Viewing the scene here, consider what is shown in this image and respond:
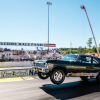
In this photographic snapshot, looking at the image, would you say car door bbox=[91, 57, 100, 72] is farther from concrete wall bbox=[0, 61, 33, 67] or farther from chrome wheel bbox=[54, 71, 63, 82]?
concrete wall bbox=[0, 61, 33, 67]

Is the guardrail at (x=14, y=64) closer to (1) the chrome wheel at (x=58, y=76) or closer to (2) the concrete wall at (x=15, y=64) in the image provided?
(2) the concrete wall at (x=15, y=64)

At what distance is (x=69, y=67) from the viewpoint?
9.60m

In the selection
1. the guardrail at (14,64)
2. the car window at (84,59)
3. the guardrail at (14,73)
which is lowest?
the guardrail at (14,73)

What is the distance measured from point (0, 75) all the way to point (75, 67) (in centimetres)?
749

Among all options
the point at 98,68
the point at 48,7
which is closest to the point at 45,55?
the point at 48,7

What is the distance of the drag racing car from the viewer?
29.8 ft

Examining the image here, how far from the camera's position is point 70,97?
7.76m

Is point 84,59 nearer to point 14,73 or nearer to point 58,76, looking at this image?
point 58,76

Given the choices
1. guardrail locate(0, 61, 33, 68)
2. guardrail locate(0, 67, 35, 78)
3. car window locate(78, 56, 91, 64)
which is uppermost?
car window locate(78, 56, 91, 64)

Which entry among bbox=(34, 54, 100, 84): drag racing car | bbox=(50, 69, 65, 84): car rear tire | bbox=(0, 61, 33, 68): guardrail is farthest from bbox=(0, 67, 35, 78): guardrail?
bbox=(0, 61, 33, 68): guardrail

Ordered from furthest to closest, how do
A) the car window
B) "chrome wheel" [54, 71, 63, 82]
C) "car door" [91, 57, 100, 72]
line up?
"car door" [91, 57, 100, 72] → the car window → "chrome wheel" [54, 71, 63, 82]

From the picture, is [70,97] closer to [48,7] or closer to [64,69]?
[64,69]

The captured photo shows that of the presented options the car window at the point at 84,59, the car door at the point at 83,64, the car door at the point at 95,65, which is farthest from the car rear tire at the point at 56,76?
the car door at the point at 95,65

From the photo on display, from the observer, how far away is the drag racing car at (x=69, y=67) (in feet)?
29.8
